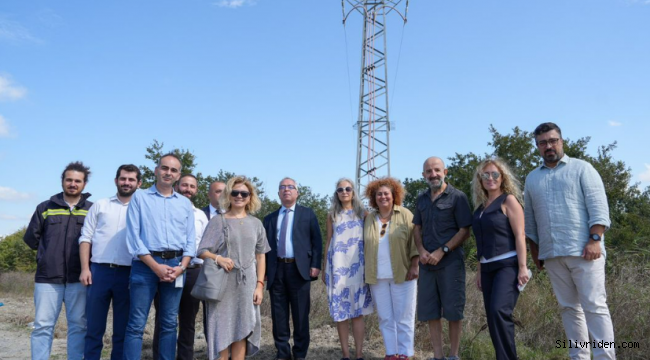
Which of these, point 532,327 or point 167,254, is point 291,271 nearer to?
point 167,254

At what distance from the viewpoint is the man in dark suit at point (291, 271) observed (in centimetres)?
613

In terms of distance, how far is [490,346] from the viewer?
6023 mm

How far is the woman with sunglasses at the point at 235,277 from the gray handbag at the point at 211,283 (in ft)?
0.20

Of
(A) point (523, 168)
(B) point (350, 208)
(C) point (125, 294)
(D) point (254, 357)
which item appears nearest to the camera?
(C) point (125, 294)

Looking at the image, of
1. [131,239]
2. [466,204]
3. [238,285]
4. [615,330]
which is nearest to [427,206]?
[466,204]

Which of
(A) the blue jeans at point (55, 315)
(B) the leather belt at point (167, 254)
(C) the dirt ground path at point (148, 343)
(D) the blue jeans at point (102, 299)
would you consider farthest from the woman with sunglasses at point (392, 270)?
(A) the blue jeans at point (55, 315)

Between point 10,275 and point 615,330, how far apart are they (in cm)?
2056

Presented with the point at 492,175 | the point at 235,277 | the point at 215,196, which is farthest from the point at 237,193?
the point at 492,175

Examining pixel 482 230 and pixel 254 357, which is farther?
pixel 254 357

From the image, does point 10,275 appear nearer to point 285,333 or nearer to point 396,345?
point 285,333

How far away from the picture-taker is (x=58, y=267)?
5277 mm

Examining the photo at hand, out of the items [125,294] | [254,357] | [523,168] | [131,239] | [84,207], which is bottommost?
[254,357]

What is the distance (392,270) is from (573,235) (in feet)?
6.06

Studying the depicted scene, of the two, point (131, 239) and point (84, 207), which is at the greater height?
point (84, 207)
